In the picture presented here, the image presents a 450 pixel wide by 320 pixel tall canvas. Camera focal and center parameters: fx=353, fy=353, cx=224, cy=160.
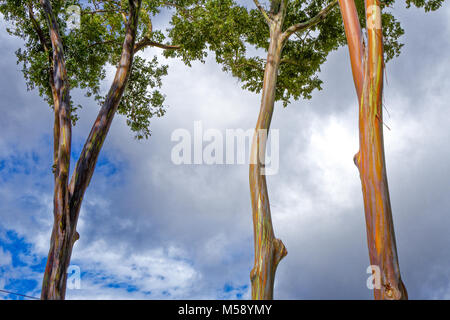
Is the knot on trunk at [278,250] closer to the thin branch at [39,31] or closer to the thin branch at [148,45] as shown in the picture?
the thin branch at [148,45]

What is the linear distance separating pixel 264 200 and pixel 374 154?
8.61 feet

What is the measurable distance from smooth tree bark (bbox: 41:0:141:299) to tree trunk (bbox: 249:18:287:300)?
10.4ft

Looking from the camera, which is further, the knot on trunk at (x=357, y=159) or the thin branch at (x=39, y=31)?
the thin branch at (x=39, y=31)

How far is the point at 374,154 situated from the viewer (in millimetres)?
4281

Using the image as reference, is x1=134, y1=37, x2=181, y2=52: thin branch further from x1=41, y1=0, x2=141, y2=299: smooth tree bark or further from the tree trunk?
the tree trunk

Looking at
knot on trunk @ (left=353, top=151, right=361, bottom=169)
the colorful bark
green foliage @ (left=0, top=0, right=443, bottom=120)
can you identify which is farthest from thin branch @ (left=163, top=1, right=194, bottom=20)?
knot on trunk @ (left=353, top=151, right=361, bottom=169)

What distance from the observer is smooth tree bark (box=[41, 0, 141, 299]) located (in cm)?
609

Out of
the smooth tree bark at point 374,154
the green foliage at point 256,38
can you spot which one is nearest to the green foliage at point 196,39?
the green foliage at point 256,38

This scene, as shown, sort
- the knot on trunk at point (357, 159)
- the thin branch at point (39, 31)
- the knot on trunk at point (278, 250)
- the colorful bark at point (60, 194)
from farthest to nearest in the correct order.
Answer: the thin branch at point (39, 31) < the knot on trunk at point (278, 250) < the colorful bark at point (60, 194) < the knot on trunk at point (357, 159)

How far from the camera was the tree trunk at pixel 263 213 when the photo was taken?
5.86 metres

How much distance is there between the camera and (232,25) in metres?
9.77

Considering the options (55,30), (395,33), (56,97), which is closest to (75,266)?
(56,97)
